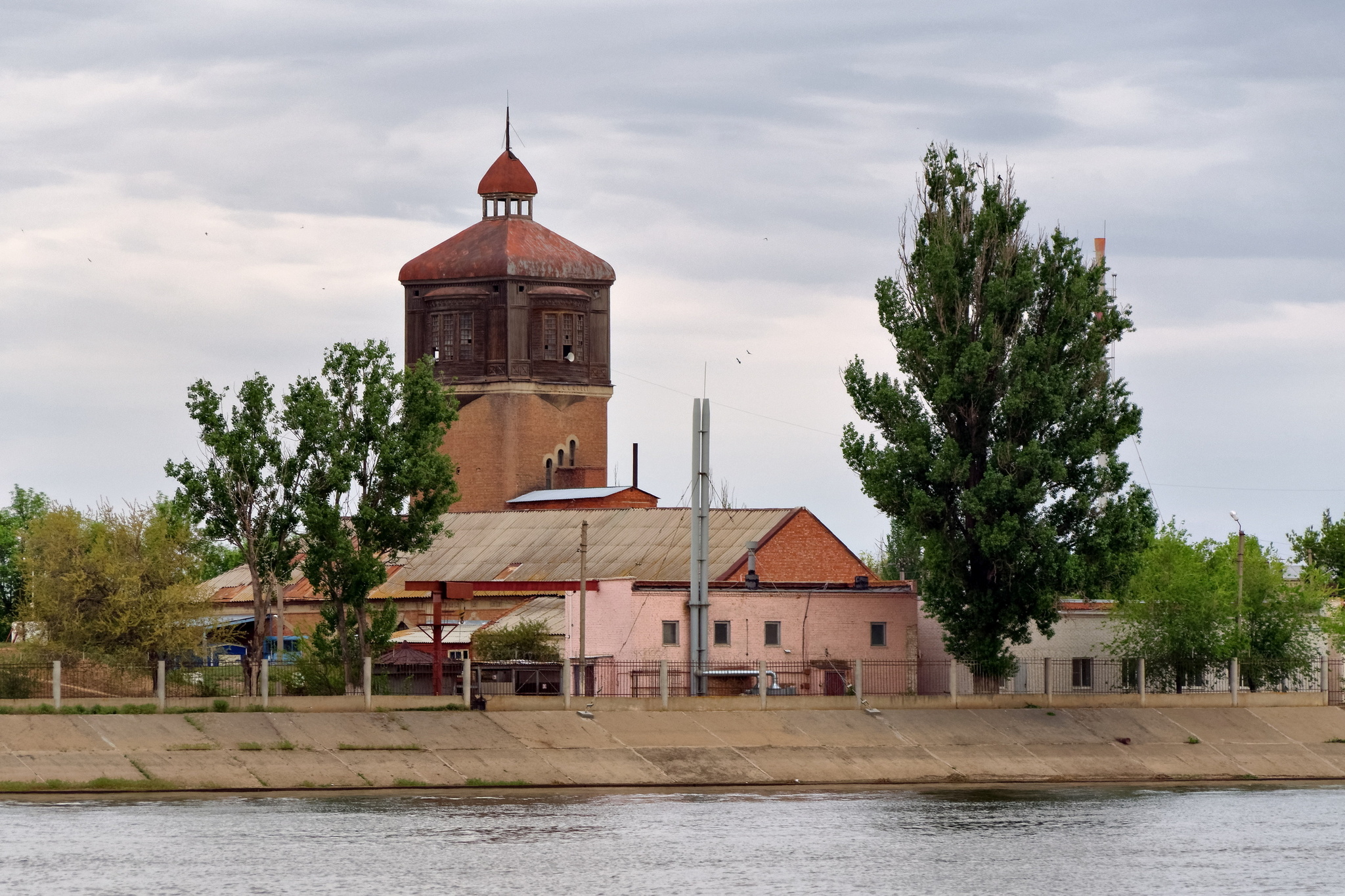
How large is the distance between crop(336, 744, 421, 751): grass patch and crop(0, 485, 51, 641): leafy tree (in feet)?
78.2

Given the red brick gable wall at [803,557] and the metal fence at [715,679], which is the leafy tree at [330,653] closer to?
the metal fence at [715,679]

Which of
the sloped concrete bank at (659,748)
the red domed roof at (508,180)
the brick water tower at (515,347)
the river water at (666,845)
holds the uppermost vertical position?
the red domed roof at (508,180)

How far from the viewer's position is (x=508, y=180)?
111875 mm

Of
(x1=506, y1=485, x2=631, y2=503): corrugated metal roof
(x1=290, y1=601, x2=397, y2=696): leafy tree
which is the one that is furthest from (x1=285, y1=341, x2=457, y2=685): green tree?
(x1=506, y1=485, x2=631, y2=503): corrugated metal roof

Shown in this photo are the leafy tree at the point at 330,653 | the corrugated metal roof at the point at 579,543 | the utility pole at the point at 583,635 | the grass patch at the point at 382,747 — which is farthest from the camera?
the corrugated metal roof at the point at 579,543

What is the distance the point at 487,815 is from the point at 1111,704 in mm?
23148

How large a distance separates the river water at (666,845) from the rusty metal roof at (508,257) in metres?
60.5

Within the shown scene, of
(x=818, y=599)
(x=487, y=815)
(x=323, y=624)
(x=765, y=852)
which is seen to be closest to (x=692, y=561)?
(x=818, y=599)

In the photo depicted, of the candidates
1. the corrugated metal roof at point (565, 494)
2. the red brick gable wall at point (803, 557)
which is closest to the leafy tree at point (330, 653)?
the red brick gable wall at point (803, 557)

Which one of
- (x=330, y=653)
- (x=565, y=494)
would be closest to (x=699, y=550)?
(x=330, y=653)

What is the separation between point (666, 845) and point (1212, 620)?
29527 mm

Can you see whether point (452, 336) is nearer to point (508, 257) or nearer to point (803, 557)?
point (508, 257)

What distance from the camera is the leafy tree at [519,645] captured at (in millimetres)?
63844

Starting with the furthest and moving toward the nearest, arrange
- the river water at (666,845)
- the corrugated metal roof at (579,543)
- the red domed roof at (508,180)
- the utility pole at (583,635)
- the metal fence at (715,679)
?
1. the red domed roof at (508,180)
2. the corrugated metal roof at (579,543)
3. the utility pole at (583,635)
4. the metal fence at (715,679)
5. the river water at (666,845)
